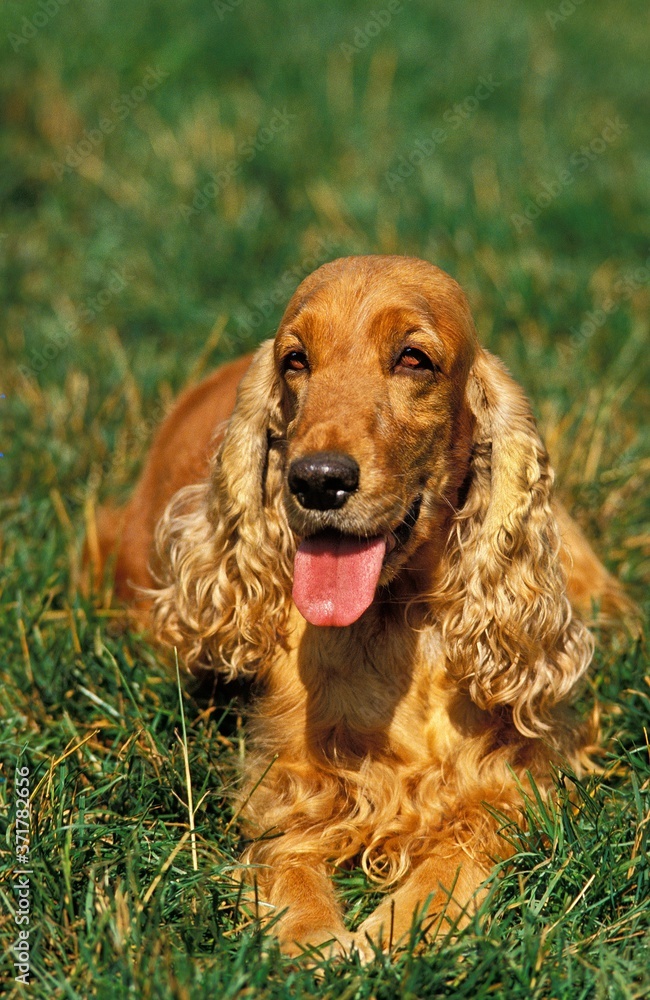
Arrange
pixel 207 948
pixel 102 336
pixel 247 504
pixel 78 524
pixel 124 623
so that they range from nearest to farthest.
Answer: pixel 207 948, pixel 247 504, pixel 124 623, pixel 78 524, pixel 102 336

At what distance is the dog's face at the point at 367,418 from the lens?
2.85 meters

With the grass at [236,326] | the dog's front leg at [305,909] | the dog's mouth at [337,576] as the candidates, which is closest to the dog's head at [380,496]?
the dog's mouth at [337,576]

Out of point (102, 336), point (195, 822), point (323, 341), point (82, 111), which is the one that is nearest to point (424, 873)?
point (195, 822)

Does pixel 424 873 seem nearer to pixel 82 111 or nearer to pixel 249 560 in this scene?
pixel 249 560

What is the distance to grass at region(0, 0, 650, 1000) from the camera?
105 inches

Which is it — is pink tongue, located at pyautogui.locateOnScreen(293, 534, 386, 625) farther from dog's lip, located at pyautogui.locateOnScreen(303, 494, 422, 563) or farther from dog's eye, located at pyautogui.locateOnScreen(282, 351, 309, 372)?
dog's eye, located at pyautogui.locateOnScreen(282, 351, 309, 372)

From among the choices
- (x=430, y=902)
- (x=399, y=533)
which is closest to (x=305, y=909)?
(x=430, y=902)

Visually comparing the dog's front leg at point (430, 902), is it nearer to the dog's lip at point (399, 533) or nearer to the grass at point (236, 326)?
the grass at point (236, 326)

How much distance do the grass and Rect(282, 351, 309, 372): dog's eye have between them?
1.07 m

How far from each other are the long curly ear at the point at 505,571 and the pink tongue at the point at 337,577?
0.42m

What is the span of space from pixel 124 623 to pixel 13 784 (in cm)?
98

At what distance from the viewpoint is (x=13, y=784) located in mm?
3184

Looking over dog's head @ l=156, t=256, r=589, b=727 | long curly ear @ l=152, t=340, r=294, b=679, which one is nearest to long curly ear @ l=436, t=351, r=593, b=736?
dog's head @ l=156, t=256, r=589, b=727

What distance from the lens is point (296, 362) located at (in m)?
3.22
